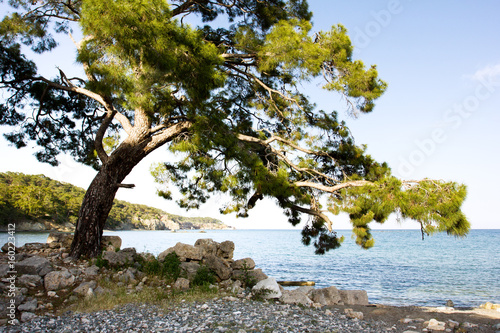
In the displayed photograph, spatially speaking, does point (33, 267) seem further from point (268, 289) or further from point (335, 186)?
point (335, 186)

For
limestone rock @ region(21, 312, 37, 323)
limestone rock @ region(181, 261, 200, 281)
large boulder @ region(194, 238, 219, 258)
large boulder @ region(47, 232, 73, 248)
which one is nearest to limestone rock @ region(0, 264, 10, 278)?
limestone rock @ region(21, 312, 37, 323)

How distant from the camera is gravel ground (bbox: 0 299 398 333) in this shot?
376cm

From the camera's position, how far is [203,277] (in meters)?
6.65

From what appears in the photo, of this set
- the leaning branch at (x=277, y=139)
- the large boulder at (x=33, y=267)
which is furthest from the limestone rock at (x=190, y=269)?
the leaning branch at (x=277, y=139)

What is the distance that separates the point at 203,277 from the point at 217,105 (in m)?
3.96

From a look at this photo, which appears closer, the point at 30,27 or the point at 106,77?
the point at 106,77

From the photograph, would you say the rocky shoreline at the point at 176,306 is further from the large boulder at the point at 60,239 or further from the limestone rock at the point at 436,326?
the large boulder at the point at 60,239

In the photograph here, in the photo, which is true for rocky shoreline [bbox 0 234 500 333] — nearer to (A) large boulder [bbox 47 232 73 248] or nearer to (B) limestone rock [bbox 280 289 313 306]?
(B) limestone rock [bbox 280 289 313 306]

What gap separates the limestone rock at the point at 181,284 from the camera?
243 inches

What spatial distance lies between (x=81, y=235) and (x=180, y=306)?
370cm

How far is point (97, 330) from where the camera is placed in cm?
366

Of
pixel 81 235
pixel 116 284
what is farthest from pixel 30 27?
pixel 116 284

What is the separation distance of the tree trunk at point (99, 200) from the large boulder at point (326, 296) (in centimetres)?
509

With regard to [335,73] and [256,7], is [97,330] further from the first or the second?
[256,7]
